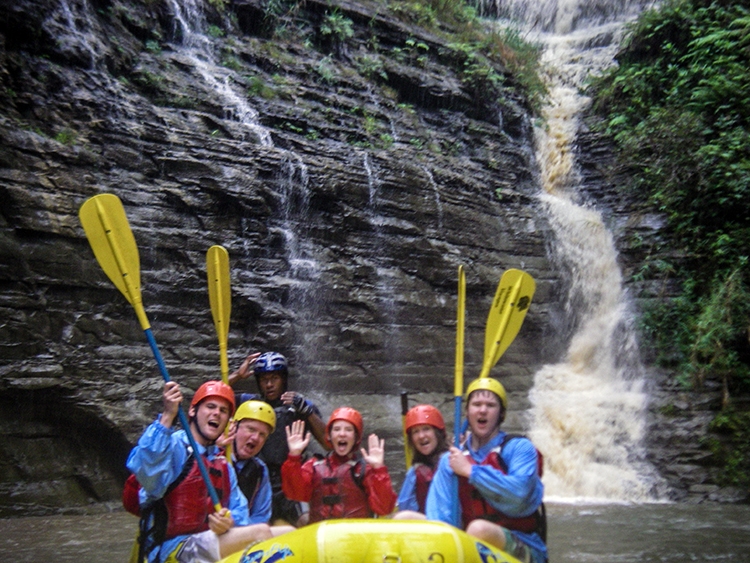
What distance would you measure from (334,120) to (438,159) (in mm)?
1805

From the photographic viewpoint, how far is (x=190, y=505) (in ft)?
10.7

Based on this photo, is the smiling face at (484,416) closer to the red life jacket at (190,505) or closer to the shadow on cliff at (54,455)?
the red life jacket at (190,505)

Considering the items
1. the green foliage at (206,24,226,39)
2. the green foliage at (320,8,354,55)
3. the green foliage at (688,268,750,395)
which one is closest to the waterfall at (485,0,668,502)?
the green foliage at (688,268,750,395)

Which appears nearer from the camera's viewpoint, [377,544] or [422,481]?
[377,544]

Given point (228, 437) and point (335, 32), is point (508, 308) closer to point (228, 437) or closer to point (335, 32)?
point (228, 437)

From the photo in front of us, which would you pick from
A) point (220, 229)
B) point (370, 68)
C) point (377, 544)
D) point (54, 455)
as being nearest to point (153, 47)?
point (220, 229)

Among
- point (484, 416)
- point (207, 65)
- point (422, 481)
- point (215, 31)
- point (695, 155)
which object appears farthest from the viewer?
point (215, 31)

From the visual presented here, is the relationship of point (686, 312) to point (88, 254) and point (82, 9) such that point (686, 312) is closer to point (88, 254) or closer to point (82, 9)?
point (88, 254)

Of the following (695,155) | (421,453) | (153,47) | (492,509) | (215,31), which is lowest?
(492,509)

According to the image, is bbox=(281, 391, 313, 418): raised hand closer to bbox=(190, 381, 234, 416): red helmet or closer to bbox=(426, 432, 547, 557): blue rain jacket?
bbox=(190, 381, 234, 416): red helmet

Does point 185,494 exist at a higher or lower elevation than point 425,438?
lower

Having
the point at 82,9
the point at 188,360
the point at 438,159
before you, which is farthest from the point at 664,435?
the point at 82,9

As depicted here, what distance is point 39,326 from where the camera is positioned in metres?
7.22

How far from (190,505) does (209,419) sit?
1.34ft
